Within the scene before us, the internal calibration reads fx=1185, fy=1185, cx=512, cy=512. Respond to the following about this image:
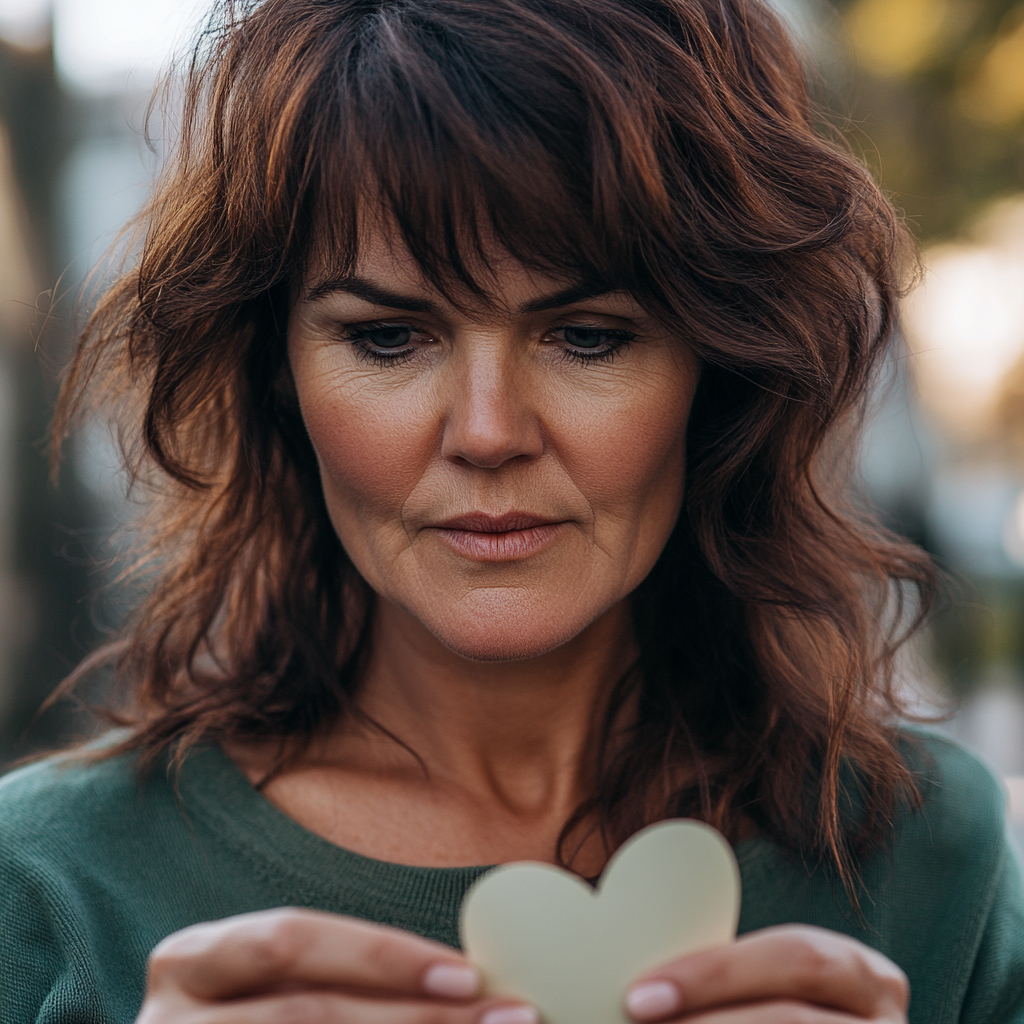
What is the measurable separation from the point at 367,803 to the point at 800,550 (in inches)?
32.8

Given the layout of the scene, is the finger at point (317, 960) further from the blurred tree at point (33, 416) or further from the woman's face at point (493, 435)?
the blurred tree at point (33, 416)

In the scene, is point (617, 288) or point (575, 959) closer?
point (575, 959)

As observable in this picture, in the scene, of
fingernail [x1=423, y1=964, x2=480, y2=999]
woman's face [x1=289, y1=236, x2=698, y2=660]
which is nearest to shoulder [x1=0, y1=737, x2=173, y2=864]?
woman's face [x1=289, y1=236, x2=698, y2=660]

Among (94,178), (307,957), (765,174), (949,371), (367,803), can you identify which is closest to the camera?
(307,957)

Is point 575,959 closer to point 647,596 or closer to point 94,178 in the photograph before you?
point 647,596

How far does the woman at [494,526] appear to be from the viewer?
152 centimetres

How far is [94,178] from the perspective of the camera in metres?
5.83

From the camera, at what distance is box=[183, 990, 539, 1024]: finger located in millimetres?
1094

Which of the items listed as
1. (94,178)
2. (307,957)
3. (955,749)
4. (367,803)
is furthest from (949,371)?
(307,957)

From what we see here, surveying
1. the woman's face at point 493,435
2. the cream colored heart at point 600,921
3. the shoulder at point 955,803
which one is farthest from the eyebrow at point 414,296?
the shoulder at point 955,803

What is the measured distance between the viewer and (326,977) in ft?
3.64

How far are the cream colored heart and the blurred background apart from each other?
1.34m

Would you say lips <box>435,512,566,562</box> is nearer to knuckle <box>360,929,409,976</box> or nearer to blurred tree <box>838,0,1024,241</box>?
knuckle <box>360,929,409,976</box>

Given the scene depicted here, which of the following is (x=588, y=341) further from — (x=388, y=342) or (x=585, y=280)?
(x=388, y=342)
